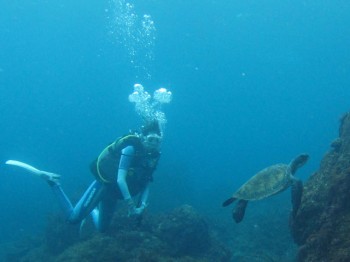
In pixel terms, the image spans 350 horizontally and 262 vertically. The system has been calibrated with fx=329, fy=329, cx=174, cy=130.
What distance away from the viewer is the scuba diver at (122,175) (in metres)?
7.21

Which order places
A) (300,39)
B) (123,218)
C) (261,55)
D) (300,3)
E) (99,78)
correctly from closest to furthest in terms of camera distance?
(123,218) < (300,3) < (300,39) < (99,78) < (261,55)

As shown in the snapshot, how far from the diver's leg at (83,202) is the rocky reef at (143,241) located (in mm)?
709

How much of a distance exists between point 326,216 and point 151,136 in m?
3.89

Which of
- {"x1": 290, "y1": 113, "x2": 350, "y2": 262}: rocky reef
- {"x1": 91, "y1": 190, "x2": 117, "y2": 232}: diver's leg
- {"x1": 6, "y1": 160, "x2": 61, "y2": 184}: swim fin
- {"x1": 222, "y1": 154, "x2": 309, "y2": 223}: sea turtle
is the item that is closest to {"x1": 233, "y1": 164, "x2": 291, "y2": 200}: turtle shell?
{"x1": 222, "y1": 154, "x2": 309, "y2": 223}: sea turtle

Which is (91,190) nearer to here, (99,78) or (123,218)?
(123,218)

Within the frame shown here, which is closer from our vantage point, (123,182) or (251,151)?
(123,182)

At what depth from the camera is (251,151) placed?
104 metres

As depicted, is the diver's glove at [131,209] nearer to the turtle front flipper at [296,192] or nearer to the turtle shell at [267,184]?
the turtle shell at [267,184]

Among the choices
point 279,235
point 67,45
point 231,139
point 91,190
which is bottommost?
point 279,235

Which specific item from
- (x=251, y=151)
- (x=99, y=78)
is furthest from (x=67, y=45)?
(x=251, y=151)

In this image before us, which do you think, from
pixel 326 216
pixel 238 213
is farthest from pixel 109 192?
pixel 326 216

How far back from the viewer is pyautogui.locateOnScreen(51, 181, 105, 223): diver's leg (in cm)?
856

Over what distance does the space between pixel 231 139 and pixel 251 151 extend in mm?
36486

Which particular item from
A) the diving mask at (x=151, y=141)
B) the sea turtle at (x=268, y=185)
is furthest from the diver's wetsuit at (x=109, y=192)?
the sea turtle at (x=268, y=185)
